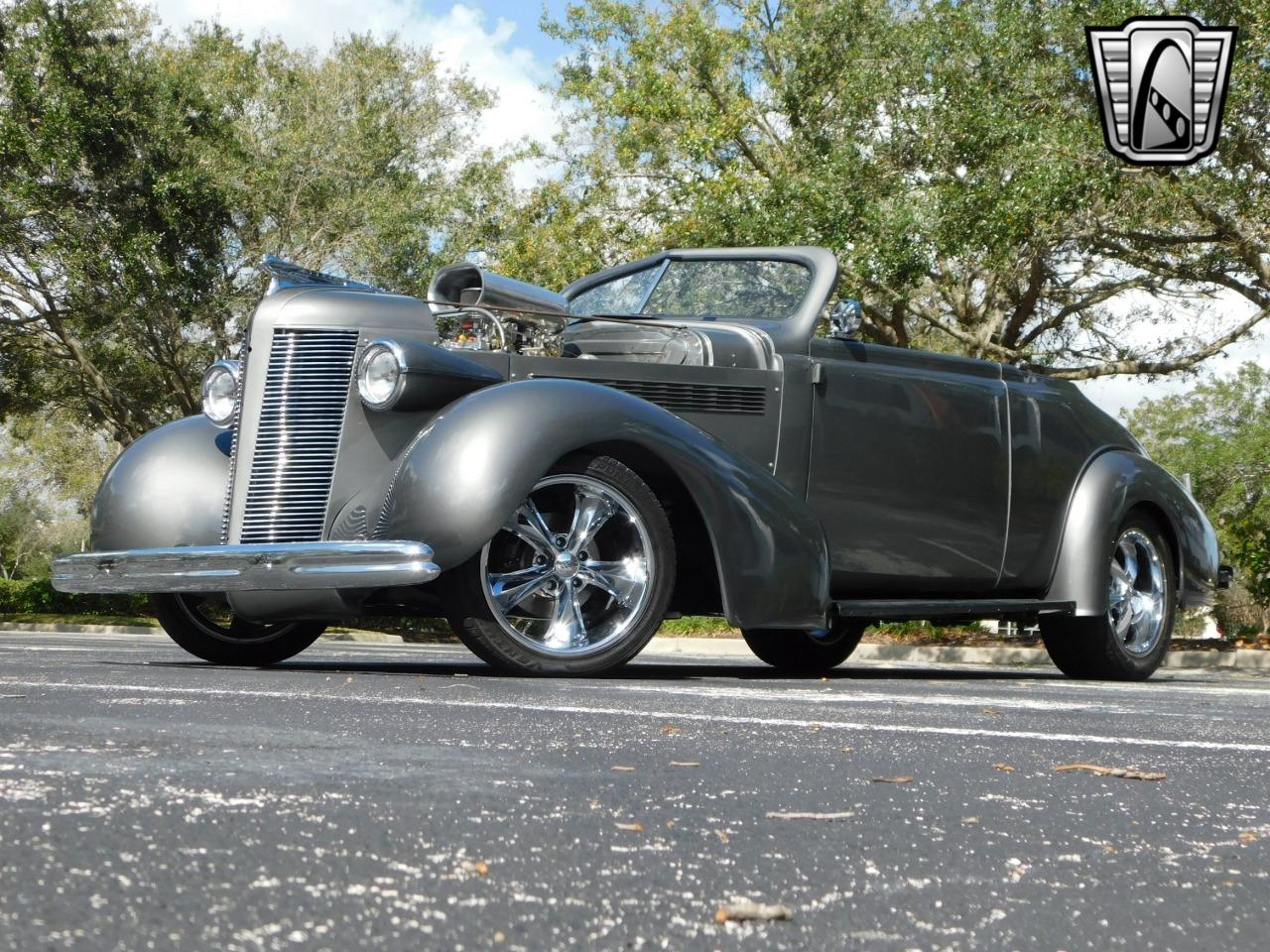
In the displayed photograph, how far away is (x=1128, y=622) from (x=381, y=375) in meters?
4.29

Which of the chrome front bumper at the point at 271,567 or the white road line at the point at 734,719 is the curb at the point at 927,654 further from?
the white road line at the point at 734,719

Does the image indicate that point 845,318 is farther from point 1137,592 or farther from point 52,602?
point 52,602

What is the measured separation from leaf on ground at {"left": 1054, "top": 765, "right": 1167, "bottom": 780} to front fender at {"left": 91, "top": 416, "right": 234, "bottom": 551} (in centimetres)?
397

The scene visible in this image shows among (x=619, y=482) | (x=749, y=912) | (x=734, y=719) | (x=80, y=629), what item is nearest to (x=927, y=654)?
(x=619, y=482)

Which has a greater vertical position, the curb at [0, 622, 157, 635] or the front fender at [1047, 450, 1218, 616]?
the front fender at [1047, 450, 1218, 616]

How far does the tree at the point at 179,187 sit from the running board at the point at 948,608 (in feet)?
57.5

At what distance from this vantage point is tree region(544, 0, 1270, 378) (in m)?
16.8

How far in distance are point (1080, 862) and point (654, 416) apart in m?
3.77

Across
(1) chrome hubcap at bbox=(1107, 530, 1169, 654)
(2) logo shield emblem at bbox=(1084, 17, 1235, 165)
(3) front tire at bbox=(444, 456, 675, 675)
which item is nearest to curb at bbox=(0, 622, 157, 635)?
(2) logo shield emblem at bbox=(1084, 17, 1235, 165)

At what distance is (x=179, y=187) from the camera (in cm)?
2291

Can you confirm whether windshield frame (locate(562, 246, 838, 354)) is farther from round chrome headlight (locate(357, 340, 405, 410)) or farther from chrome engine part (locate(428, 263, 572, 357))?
round chrome headlight (locate(357, 340, 405, 410))

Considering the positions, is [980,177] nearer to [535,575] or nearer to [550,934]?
[535,575]

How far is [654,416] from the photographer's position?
6129 mm

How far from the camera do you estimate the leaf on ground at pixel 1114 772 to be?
349cm
